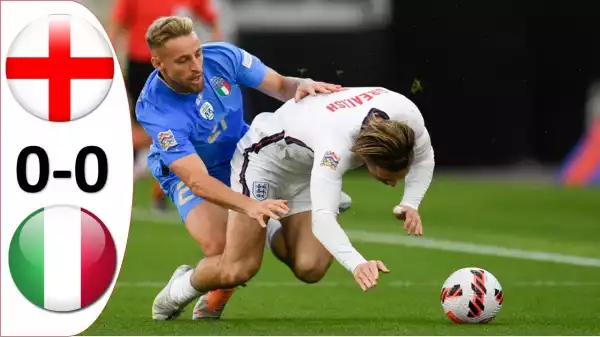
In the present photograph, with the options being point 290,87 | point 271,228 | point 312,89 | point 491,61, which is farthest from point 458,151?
point 312,89

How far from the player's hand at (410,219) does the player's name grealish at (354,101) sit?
557mm

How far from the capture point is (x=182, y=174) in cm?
751

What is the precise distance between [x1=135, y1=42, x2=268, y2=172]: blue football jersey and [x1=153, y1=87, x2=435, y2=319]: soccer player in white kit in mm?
159

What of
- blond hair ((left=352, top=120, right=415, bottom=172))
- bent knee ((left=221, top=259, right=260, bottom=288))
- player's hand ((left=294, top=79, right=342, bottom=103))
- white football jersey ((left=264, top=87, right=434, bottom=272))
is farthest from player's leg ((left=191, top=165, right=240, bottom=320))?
blond hair ((left=352, top=120, right=415, bottom=172))

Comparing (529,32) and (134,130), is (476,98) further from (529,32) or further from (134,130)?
(134,130)

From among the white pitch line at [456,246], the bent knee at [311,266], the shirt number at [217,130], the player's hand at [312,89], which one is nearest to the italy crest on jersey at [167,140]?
the shirt number at [217,130]

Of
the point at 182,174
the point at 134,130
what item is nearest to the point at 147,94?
the point at 182,174

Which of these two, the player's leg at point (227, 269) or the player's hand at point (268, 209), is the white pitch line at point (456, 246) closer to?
the player's leg at point (227, 269)

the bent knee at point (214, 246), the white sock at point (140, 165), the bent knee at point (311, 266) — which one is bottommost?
the white sock at point (140, 165)

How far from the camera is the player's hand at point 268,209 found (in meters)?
6.76

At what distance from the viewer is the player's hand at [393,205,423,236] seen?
7.11 metres

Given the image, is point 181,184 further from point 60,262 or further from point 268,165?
point 60,262

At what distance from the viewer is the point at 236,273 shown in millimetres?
7645

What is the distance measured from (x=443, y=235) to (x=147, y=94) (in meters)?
5.33
